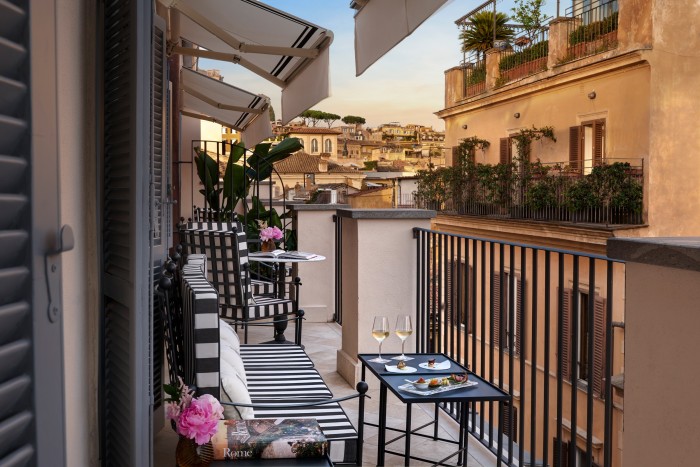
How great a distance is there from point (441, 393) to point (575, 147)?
59.2 feet

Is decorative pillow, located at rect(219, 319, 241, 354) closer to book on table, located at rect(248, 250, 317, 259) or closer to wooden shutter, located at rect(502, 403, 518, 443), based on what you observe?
wooden shutter, located at rect(502, 403, 518, 443)

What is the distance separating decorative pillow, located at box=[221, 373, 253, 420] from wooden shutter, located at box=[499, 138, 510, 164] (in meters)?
21.7

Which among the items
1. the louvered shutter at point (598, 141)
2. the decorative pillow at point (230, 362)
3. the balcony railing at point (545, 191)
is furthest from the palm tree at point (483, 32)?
the decorative pillow at point (230, 362)

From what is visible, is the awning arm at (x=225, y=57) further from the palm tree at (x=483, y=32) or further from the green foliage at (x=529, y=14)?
the palm tree at (x=483, y=32)

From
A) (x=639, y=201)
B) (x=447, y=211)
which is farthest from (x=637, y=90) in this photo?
(x=447, y=211)

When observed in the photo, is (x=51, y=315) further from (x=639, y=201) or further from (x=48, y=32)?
(x=639, y=201)

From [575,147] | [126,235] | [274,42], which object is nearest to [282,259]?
[274,42]

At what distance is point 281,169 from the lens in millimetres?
58000

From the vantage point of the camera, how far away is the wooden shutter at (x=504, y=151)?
958 inches

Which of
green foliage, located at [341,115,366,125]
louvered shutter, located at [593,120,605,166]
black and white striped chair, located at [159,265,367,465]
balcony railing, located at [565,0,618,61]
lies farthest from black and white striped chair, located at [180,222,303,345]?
green foliage, located at [341,115,366,125]

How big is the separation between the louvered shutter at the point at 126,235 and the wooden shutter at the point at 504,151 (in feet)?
74.1

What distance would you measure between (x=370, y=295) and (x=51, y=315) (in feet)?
15.4

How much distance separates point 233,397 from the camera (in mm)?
3174

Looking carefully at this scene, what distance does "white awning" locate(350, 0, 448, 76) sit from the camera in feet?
12.8
